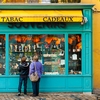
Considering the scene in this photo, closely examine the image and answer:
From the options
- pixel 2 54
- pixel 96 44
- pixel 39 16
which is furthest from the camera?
pixel 96 44

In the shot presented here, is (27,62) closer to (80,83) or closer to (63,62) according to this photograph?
(63,62)

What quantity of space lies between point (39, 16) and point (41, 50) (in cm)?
155

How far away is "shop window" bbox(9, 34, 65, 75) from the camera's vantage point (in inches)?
556

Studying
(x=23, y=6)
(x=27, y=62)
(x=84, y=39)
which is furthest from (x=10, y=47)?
(x=84, y=39)

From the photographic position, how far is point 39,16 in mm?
13570

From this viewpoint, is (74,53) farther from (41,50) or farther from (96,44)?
(41,50)

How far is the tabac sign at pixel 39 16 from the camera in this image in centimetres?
1351

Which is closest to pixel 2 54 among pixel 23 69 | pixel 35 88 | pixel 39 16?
pixel 23 69

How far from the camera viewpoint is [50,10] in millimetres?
13898

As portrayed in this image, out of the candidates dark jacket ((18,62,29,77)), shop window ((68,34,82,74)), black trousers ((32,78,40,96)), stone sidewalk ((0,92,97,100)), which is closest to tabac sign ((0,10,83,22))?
shop window ((68,34,82,74))

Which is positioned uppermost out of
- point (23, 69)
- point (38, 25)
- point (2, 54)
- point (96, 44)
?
point (38, 25)

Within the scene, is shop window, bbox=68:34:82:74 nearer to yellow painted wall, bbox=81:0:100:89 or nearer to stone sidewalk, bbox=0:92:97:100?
yellow painted wall, bbox=81:0:100:89

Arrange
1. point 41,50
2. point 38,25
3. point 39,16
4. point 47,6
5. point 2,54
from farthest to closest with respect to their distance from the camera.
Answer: point 41,50 < point 2,54 < point 38,25 < point 47,6 < point 39,16

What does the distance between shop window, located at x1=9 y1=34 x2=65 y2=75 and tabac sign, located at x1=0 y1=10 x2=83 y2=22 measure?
860mm
